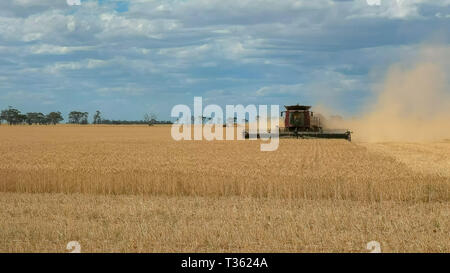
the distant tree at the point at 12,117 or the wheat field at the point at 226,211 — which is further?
the distant tree at the point at 12,117

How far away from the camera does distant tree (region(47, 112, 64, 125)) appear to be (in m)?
161

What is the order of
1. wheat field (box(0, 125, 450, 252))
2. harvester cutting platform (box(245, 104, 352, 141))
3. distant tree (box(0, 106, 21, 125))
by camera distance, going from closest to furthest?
wheat field (box(0, 125, 450, 252)) < harvester cutting platform (box(245, 104, 352, 141)) < distant tree (box(0, 106, 21, 125))

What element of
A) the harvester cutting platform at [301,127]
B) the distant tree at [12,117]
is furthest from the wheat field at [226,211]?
the distant tree at [12,117]

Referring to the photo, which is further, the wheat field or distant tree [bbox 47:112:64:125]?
distant tree [bbox 47:112:64:125]

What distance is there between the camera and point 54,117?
530 feet

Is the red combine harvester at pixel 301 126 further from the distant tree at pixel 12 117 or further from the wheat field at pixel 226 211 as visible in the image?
the distant tree at pixel 12 117

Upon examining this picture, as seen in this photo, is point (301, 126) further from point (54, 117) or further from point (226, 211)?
point (54, 117)

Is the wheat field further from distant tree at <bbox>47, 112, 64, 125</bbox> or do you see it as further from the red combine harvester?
distant tree at <bbox>47, 112, 64, 125</bbox>

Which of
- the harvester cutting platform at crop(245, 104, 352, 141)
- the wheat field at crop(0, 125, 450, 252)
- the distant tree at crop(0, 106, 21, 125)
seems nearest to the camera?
the wheat field at crop(0, 125, 450, 252)

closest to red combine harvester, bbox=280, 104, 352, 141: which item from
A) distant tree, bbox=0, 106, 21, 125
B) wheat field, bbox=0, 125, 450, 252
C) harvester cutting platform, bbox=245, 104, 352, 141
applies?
harvester cutting platform, bbox=245, 104, 352, 141

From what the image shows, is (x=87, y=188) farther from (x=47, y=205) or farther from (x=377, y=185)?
(x=377, y=185)

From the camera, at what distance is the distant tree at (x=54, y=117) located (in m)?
161

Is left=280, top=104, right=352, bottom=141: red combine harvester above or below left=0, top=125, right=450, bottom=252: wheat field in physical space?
above
